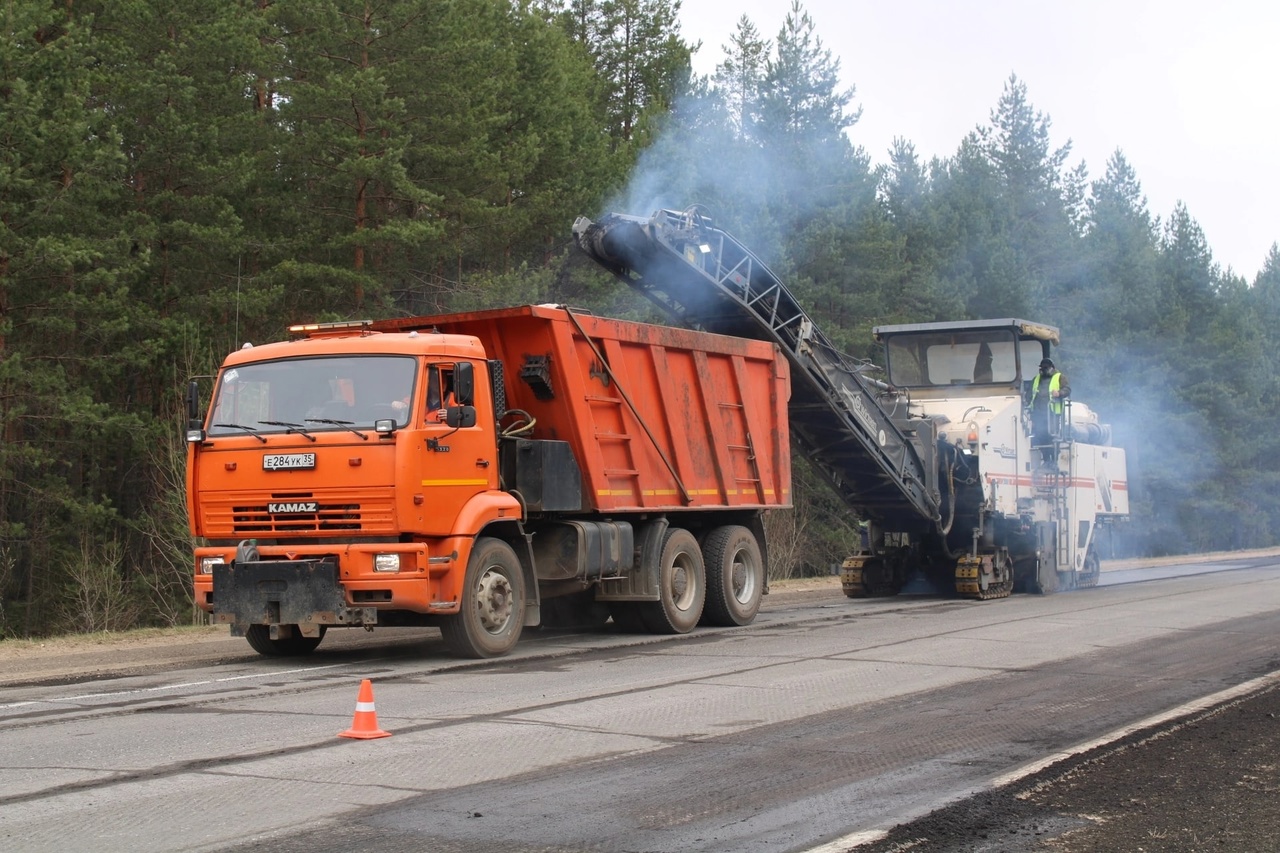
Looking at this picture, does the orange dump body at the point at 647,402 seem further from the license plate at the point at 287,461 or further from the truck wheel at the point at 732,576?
the license plate at the point at 287,461

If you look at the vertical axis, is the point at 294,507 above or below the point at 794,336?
below

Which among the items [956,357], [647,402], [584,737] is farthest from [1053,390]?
[584,737]

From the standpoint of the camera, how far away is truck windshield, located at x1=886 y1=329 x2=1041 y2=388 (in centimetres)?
2198

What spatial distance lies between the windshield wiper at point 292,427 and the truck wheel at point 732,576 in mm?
5651

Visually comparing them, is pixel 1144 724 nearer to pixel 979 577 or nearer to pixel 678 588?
pixel 678 588

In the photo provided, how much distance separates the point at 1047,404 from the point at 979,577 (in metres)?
3.09

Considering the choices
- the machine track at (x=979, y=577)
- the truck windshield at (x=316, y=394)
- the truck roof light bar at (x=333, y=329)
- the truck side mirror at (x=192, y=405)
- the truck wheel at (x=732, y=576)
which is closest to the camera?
the truck windshield at (x=316, y=394)

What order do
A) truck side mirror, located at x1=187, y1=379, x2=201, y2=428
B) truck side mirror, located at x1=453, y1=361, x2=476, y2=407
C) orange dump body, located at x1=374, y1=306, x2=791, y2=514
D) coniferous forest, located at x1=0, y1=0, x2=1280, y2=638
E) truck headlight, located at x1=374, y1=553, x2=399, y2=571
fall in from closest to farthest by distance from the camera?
truck headlight, located at x1=374, y1=553, x2=399, y2=571
truck side mirror, located at x1=453, y1=361, x2=476, y2=407
truck side mirror, located at x1=187, y1=379, x2=201, y2=428
orange dump body, located at x1=374, y1=306, x2=791, y2=514
coniferous forest, located at x1=0, y1=0, x2=1280, y2=638

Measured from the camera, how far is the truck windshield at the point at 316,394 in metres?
12.2

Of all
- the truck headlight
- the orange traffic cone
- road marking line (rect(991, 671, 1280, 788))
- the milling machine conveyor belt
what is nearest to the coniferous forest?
the milling machine conveyor belt

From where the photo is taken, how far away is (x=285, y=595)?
39.4ft

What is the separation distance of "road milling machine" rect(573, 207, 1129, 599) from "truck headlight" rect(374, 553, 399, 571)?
5948 millimetres

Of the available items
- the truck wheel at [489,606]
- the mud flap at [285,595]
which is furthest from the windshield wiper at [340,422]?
the truck wheel at [489,606]

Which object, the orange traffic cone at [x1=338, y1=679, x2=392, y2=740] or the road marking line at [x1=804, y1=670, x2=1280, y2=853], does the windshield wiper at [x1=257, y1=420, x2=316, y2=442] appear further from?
the road marking line at [x1=804, y1=670, x2=1280, y2=853]
